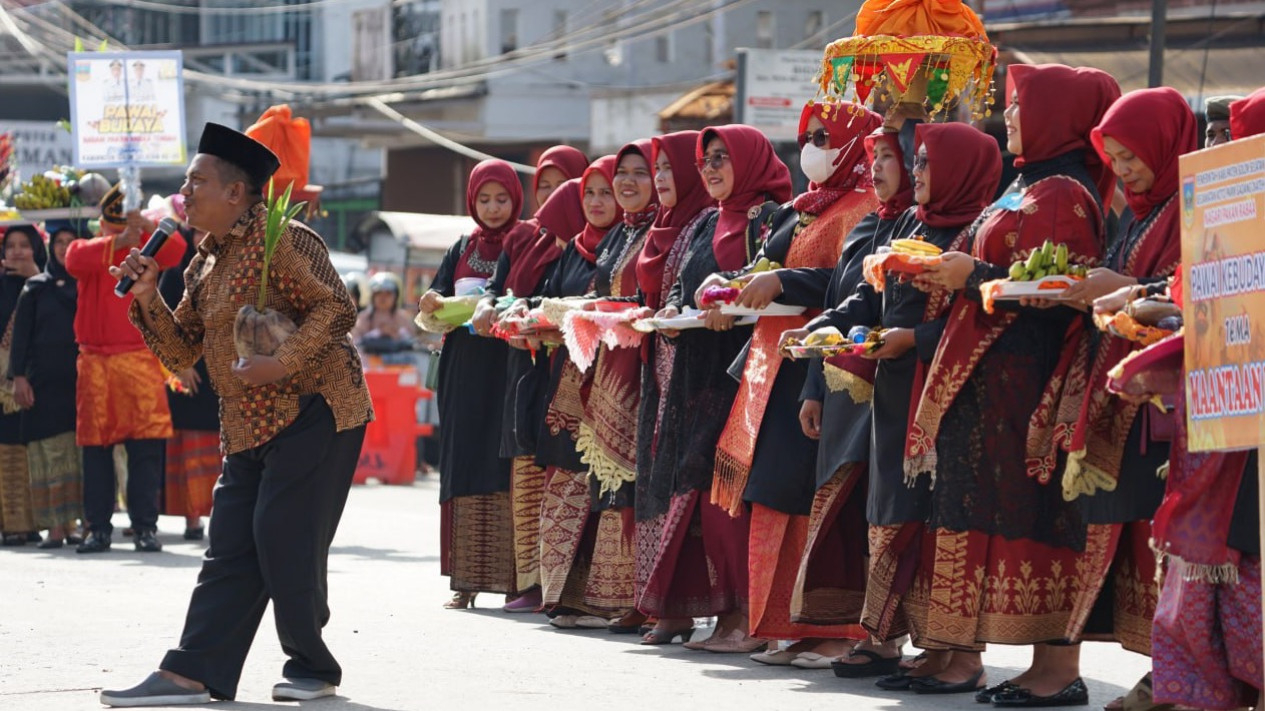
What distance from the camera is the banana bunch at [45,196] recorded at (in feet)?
44.1

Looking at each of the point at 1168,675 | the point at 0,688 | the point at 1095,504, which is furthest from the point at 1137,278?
the point at 0,688

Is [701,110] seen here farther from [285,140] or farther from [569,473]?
[569,473]

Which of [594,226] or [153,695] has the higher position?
[594,226]

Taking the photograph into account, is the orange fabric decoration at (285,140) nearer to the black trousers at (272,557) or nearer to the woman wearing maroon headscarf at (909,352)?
the black trousers at (272,557)

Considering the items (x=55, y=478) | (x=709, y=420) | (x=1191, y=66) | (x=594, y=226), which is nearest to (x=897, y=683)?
(x=709, y=420)

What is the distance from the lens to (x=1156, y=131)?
6348 millimetres

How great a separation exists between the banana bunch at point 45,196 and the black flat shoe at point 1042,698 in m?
8.51

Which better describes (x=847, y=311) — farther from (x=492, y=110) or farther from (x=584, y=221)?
(x=492, y=110)

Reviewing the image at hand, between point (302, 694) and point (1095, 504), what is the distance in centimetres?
272

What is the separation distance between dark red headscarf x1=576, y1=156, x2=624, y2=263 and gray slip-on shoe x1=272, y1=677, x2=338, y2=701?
3.50m

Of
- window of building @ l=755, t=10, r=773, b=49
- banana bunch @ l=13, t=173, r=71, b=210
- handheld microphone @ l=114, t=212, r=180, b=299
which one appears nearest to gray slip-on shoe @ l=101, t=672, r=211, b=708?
handheld microphone @ l=114, t=212, r=180, b=299

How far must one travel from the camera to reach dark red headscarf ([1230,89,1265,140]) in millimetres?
5984

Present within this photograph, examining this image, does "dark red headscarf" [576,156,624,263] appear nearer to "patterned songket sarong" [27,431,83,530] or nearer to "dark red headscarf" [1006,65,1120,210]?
"dark red headscarf" [1006,65,1120,210]

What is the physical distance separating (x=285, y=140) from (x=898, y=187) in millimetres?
6059
